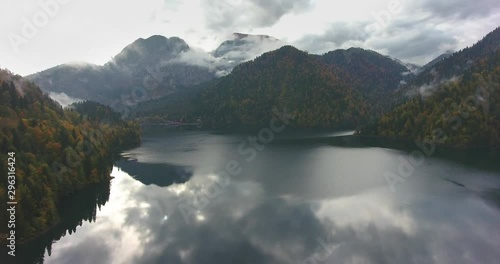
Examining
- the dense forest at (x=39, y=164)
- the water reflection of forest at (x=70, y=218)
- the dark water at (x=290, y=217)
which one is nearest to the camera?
the dark water at (x=290, y=217)

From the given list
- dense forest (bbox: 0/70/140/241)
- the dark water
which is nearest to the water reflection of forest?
the dark water

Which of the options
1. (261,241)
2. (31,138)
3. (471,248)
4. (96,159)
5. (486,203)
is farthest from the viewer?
(96,159)

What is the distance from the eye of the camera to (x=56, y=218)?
8306cm

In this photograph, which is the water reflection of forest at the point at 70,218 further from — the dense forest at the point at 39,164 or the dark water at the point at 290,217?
the dense forest at the point at 39,164

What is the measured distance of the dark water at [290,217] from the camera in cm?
6438

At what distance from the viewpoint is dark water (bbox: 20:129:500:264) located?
64.4 m

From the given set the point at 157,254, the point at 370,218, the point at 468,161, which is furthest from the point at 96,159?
the point at 468,161

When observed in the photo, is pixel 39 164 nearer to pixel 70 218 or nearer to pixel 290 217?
pixel 70 218

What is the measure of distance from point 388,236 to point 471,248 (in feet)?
48.0

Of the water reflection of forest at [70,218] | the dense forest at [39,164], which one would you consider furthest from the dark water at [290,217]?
the dense forest at [39,164]

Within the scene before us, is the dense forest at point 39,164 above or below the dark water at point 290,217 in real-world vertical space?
above

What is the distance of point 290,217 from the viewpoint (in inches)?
3253

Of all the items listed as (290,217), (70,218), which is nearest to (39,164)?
(70,218)

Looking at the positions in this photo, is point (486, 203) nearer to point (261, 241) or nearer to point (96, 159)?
point (261, 241)
